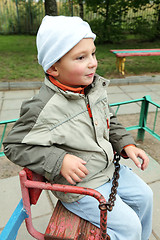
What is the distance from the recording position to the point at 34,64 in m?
7.07

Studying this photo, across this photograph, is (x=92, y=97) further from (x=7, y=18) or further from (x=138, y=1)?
(x=7, y=18)

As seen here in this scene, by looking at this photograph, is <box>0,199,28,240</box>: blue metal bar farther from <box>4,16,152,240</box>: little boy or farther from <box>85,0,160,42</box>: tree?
<box>85,0,160,42</box>: tree

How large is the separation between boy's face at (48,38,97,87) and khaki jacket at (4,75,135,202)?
7 centimetres

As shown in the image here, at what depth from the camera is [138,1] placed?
964 centimetres

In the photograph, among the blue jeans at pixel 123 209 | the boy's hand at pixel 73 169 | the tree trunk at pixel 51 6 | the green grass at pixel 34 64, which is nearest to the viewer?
the boy's hand at pixel 73 169

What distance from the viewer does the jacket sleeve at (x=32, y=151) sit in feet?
3.86

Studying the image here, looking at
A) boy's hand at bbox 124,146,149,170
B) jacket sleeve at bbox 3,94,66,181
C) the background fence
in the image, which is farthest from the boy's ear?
the background fence

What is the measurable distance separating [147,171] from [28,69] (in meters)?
4.85

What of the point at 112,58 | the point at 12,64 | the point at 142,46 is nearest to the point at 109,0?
the point at 142,46

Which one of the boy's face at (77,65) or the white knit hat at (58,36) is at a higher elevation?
the white knit hat at (58,36)

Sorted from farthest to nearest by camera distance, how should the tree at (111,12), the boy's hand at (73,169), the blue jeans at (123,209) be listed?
the tree at (111,12) → the blue jeans at (123,209) → the boy's hand at (73,169)

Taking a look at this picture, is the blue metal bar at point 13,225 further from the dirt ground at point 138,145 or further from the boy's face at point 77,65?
the dirt ground at point 138,145

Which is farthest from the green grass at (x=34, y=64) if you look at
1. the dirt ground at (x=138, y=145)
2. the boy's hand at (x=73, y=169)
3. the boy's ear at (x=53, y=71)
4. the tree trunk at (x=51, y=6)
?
the boy's hand at (x=73, y=169)

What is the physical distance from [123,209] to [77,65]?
0.79 meters
